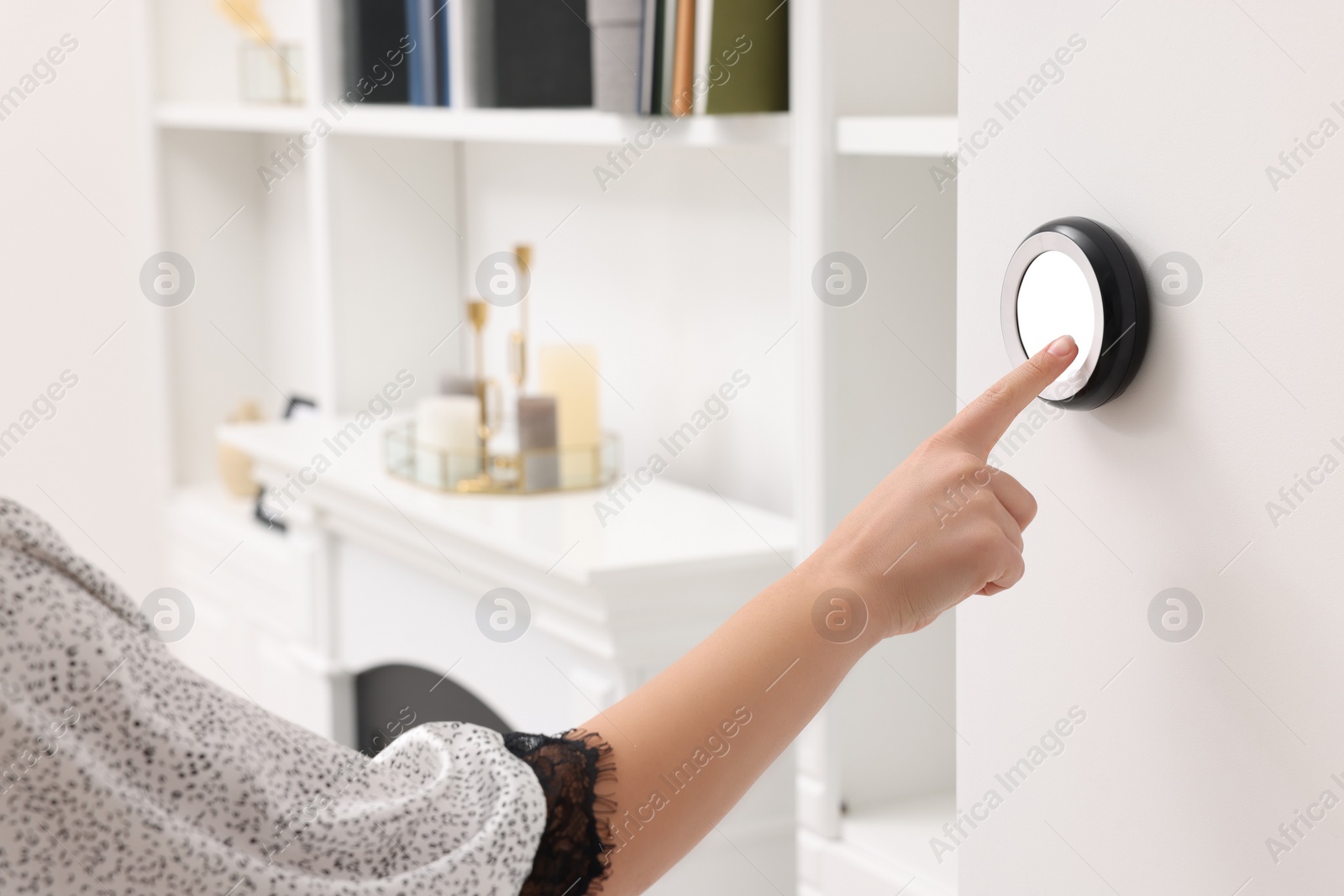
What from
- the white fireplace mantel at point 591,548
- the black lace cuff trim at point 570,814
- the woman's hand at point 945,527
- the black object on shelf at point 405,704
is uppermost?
the woman's hand at point 945,527

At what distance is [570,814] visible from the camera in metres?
0.52

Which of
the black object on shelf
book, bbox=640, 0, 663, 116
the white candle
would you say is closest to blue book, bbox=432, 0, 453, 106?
the white candle

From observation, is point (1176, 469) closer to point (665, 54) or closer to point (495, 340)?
point (665, 54)

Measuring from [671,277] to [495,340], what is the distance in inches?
15.8

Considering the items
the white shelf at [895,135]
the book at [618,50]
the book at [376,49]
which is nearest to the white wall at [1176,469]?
the white shelf at [895,135]

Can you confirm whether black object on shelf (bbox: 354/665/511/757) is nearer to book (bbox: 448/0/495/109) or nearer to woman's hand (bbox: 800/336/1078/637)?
book (bbox: 448/0/495/109)

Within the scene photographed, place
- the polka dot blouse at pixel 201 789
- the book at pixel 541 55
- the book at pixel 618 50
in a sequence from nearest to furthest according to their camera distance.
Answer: the polka dot blouse at pixel 201 789 < the book at pixel 618 50 < the book at pixel 541 55

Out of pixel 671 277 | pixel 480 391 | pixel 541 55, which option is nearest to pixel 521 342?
pixel 480 391

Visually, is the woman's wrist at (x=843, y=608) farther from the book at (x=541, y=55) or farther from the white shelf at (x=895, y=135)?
the book at (x=541, y=55)

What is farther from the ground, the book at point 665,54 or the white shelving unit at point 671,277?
the book at point 665,54

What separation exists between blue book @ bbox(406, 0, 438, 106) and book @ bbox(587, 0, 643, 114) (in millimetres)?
388

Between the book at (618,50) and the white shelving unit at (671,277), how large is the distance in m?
0.03

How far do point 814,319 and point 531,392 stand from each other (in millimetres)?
793

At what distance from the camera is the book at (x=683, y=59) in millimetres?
962
